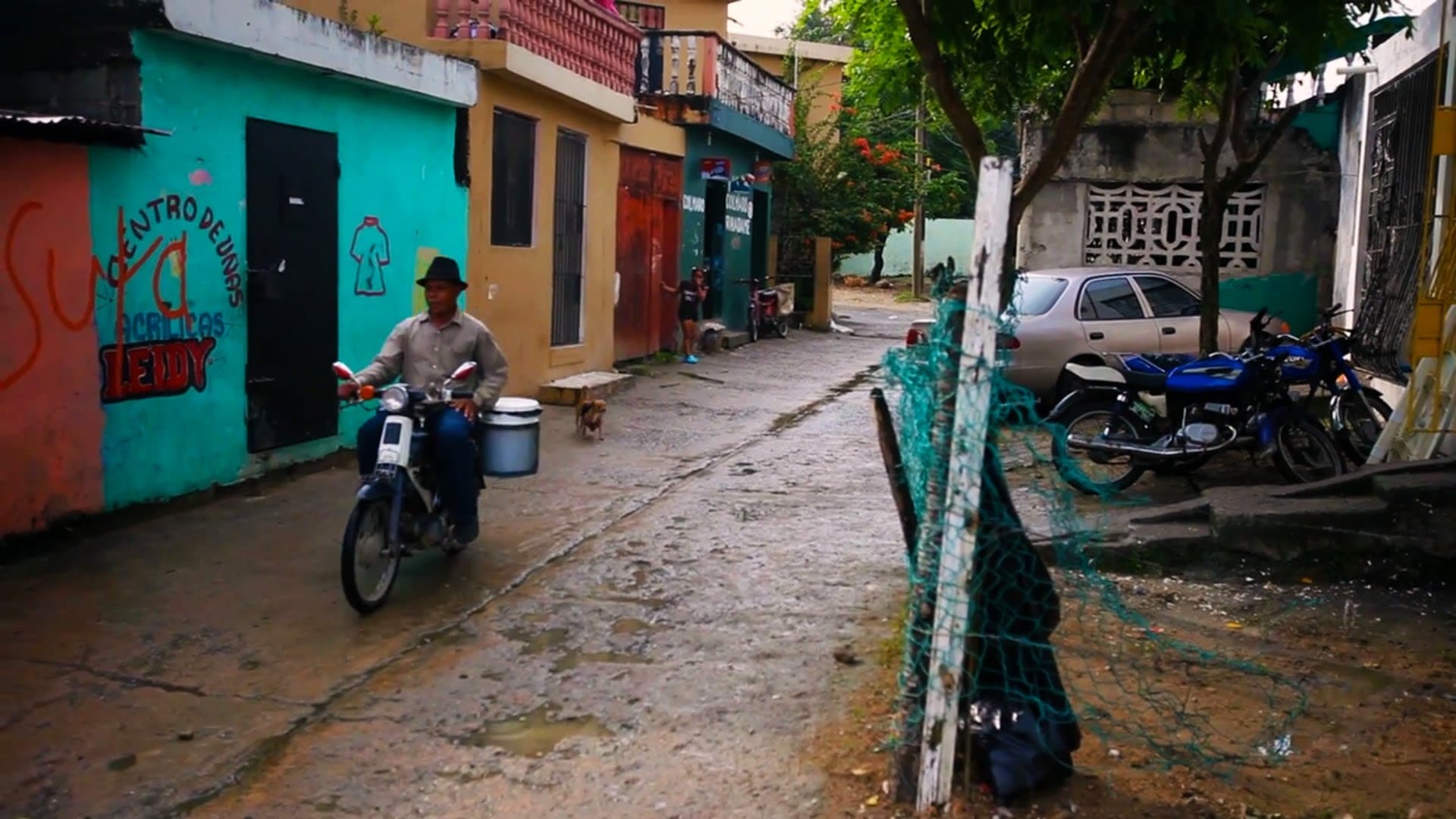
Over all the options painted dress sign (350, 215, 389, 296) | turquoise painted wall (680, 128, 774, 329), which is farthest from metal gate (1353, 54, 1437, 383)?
turquoise painted wall (680, 128, 774, 329)

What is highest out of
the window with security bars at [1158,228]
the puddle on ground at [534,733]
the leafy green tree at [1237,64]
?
the leafy green tree at [1237,64]

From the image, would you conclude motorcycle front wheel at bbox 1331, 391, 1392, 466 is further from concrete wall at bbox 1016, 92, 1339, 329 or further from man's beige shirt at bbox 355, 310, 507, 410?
concrete wall at bbox 1016, 92, 1339, 329

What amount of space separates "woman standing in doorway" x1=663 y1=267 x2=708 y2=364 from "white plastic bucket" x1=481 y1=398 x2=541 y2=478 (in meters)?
11.4

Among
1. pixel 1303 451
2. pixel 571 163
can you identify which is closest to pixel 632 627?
pixel 1303 451

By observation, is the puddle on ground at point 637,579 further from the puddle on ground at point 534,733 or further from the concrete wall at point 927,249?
the concrete wall at point 927,249

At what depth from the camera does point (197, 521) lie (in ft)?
25.1

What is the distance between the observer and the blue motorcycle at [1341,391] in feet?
28.9

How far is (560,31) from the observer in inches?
523

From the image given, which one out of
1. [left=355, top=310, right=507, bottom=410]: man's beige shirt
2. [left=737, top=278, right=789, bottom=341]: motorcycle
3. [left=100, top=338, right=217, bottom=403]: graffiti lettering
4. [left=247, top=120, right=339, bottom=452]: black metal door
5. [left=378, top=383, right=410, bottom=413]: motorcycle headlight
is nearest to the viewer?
[left=378, top=383, right=410, bottom=413]: motorcycle headlight

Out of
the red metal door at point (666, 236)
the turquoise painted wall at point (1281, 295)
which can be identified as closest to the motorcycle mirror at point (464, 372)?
the red metal door at point (666, 236)

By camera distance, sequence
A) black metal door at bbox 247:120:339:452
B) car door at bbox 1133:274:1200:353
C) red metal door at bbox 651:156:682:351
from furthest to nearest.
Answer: red metal door at bbox 651:156:682:351 < car door at bbox 1133:274:1200:353 < black metal door at bbox 247:120:339:452

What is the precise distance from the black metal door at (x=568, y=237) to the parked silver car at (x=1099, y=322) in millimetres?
4879

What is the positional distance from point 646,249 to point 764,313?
4.88m

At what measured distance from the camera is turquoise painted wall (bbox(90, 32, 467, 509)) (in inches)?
296
